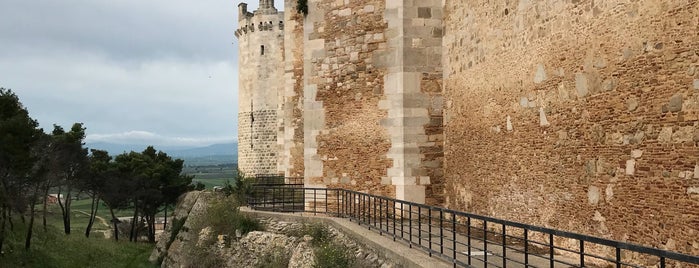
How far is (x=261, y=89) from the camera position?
152 ft

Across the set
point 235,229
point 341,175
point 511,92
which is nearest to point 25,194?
point 235,229

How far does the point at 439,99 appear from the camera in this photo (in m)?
14.3

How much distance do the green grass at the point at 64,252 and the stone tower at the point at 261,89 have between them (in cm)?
1213

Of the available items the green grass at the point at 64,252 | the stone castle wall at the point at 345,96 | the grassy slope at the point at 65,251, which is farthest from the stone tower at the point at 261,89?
the stone castle wall at the point at 345,96

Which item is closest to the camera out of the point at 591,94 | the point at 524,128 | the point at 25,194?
the point at 591,94

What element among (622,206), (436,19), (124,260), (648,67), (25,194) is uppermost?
(436,19)

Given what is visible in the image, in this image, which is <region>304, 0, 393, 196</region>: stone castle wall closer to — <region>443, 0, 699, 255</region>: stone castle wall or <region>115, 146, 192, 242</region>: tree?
<region>443, 0, 699, 255</region>: stone castle wall

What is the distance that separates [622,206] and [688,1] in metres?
2.73

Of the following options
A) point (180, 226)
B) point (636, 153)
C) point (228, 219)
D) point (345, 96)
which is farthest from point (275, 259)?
point (180, 226)

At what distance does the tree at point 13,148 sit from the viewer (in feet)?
81.7

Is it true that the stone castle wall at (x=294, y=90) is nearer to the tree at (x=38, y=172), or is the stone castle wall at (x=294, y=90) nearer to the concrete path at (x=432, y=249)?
the concrete path at (x=432, y=249)

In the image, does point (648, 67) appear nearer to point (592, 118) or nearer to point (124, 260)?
point (592, 118)

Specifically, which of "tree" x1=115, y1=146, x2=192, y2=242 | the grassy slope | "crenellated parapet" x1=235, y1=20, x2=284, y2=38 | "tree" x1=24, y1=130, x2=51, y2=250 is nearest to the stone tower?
"crenellated parapet" x1=235, y1=20, x2=284, y2=38

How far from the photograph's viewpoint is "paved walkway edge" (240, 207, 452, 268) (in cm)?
872
